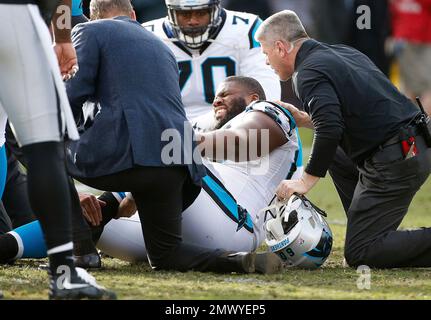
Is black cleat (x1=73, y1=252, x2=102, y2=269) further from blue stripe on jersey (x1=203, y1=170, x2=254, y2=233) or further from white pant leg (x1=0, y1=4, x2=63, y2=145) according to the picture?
white pant leg (x1=0, y1=4, x2=63, y2=145)

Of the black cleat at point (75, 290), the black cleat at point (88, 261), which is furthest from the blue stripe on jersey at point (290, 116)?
the black cleat at point (75, 290)

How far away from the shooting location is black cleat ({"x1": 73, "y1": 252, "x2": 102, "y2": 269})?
184 inches

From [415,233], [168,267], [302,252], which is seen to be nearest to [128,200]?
[168,267]

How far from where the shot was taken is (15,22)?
3695 mm

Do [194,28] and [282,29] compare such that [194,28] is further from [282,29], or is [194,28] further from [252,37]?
[282,29]

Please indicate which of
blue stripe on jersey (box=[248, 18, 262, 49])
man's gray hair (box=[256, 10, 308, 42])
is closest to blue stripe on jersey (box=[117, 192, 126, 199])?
man's gray hair (box=[256, 10, 308, 42])

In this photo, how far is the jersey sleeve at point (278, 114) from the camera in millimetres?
4994

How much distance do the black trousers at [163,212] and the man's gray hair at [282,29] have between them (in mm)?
855

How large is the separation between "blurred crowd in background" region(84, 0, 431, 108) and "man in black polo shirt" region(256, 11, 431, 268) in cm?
472

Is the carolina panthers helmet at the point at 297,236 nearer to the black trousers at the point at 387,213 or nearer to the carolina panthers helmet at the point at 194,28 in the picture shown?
the black trousers at the point at 387,213

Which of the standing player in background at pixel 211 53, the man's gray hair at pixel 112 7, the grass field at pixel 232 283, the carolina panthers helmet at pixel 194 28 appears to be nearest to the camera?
the grass field at pixel 232 283

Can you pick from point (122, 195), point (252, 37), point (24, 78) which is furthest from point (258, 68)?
point (24, 78)
